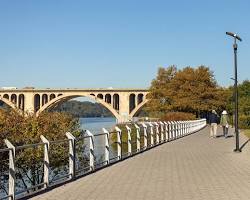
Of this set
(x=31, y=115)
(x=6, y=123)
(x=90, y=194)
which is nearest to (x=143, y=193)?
(x=90, y=194)

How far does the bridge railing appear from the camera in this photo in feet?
31.0

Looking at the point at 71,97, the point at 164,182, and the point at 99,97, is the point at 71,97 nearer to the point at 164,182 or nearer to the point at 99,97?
the point at 99,97

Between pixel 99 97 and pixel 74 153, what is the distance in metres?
89.5

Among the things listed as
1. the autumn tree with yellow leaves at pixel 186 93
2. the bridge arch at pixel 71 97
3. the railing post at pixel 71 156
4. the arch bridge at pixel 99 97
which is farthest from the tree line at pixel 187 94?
the railing post at pixel 71 156

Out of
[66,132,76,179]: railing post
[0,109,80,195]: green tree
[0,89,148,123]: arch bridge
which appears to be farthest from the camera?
[0,89,148,123]: arch bridge

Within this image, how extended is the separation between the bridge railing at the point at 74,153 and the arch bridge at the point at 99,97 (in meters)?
65.5

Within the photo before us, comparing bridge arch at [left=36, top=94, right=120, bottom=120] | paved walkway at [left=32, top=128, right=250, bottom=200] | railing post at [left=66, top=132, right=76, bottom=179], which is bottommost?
paved walkway at [left=32, top=128, right=250, bottom=200]

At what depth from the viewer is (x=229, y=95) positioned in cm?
8412

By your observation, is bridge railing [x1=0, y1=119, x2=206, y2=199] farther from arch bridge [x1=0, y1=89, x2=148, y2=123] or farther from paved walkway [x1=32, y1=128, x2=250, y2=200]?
arch bridge [x1=0, y1=89, x2=148, y2=123]

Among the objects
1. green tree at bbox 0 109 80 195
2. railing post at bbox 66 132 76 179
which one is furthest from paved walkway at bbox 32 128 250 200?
green tree at bbox 0 109 80 195

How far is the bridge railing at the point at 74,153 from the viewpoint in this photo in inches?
372

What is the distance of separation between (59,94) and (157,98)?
28889mm

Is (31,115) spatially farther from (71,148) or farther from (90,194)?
(90,194)

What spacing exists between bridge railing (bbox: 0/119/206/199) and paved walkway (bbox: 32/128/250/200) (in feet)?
1.35
